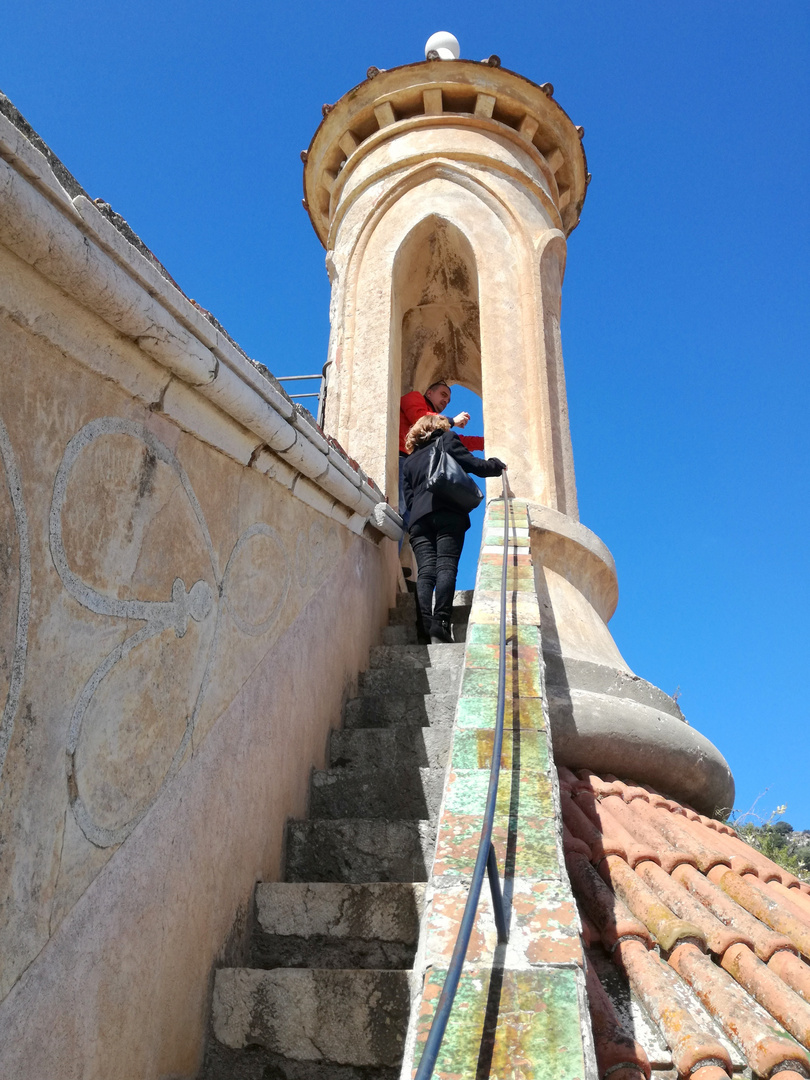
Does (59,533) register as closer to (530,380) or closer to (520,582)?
(520,582)

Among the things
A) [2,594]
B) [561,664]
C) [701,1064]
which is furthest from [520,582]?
[2,594]

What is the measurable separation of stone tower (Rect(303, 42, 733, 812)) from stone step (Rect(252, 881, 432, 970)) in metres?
2.46

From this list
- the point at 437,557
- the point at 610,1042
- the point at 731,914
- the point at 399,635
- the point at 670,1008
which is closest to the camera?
the point at 610,1042

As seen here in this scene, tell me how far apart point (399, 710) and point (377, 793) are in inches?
27.2

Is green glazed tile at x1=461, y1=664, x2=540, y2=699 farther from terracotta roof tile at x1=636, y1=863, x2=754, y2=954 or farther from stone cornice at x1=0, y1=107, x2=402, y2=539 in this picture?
stone cornice at x1=0, y1=107, x2=402, y2=539

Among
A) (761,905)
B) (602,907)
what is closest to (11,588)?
(602,907)

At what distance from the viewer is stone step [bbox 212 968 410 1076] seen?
2.44m

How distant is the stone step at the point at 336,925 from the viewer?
2.78m

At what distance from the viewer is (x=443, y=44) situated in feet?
27.6

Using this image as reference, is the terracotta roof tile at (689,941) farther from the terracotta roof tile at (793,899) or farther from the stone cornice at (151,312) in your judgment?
the stone cornice at (151,312)

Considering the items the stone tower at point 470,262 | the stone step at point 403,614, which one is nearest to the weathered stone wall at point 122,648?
the stone step at point 403,614

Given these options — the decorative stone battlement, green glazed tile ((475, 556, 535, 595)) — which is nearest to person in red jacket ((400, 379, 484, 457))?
the decorative stone battlement

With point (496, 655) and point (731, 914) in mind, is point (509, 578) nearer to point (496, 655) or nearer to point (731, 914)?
point (496, 655)

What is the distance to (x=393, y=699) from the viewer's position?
4.34 m
